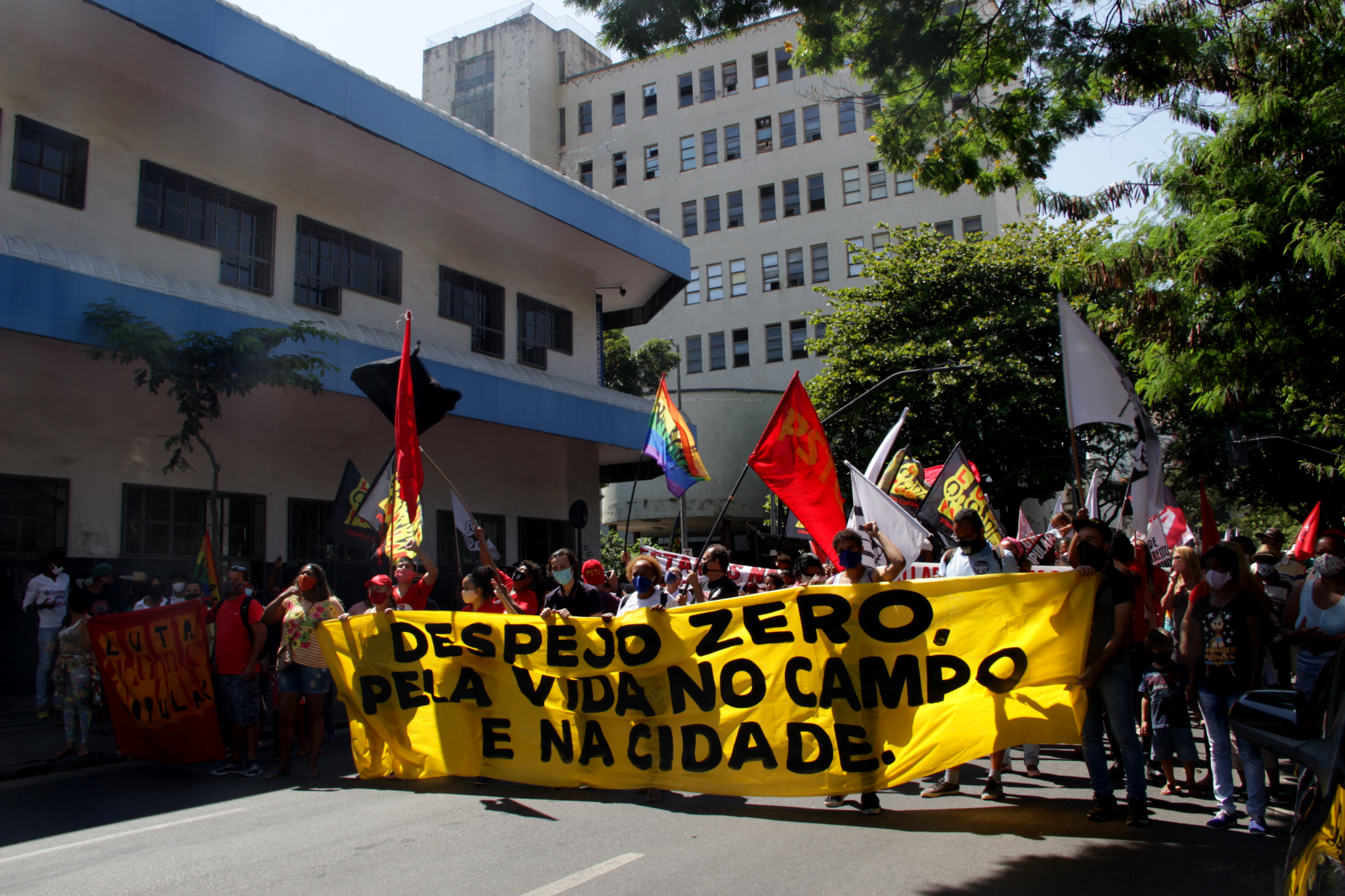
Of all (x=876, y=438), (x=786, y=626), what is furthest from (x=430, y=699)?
(x=876, y=438)

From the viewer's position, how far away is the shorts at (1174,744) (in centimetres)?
679

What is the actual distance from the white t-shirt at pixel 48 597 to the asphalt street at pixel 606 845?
4817mm

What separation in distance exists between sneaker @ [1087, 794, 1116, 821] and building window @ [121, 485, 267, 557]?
10748 millimetres

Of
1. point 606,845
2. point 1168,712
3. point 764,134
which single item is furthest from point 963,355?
point 606,845

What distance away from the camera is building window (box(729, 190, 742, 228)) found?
45.7 m

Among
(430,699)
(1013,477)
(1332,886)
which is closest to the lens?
(1332,886)

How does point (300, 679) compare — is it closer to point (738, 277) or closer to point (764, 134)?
point (738, 277)

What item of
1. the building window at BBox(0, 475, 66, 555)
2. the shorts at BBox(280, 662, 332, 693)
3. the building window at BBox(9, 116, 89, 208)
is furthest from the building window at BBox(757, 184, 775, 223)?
the shorts at BBox(280, 662, 332, 693)

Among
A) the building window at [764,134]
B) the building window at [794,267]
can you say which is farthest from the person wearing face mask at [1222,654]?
the building window at [764,134]

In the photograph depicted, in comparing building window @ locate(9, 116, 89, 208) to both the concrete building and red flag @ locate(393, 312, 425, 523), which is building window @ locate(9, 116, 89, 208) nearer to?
the concrete building

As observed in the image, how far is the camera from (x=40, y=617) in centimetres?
1172

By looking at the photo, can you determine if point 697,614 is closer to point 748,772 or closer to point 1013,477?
point 748,772

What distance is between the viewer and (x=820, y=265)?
43844mm

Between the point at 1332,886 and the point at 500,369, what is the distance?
56.2 ft
